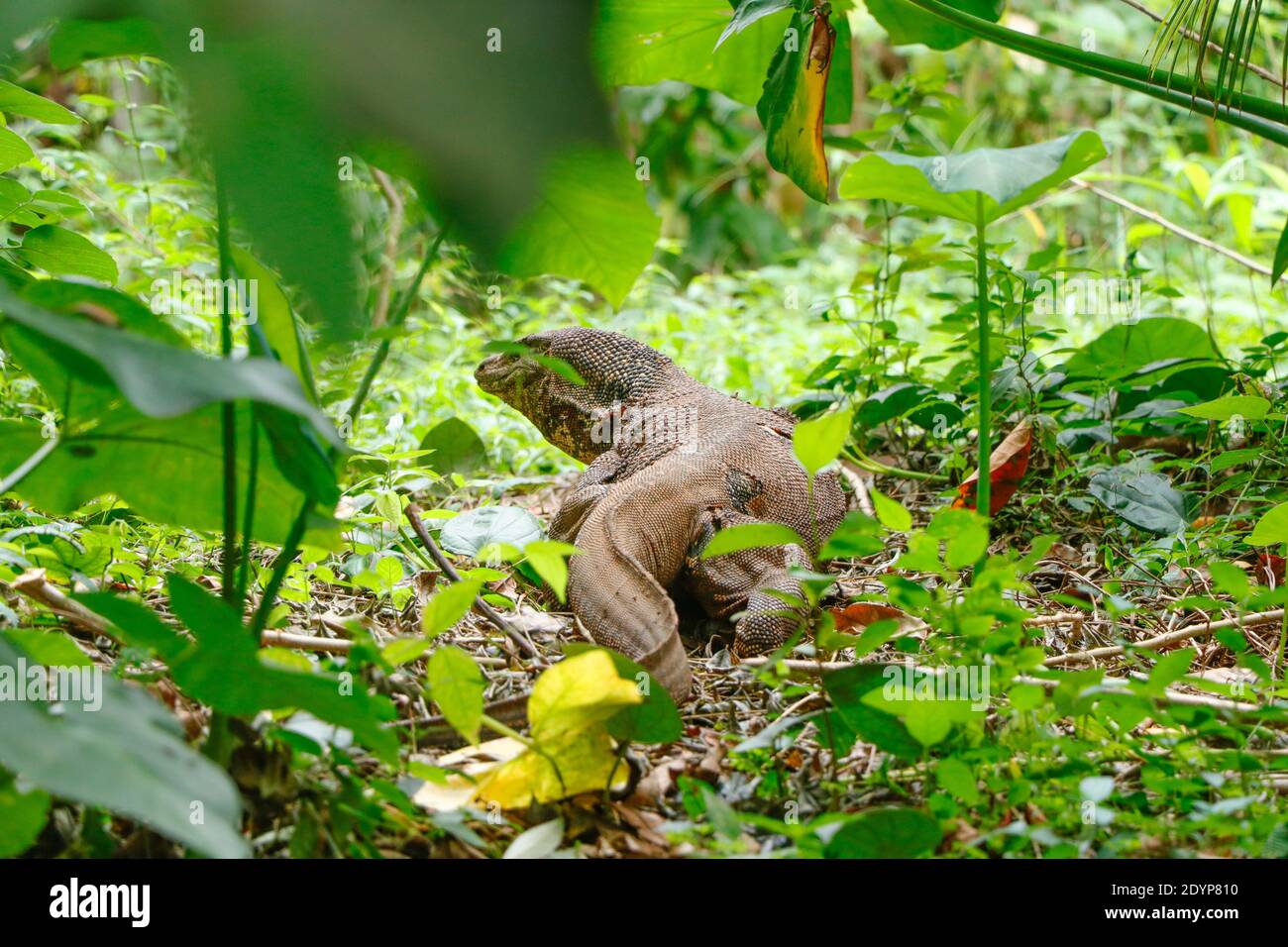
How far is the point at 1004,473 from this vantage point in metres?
2.81

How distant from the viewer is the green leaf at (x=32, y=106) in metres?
2.26

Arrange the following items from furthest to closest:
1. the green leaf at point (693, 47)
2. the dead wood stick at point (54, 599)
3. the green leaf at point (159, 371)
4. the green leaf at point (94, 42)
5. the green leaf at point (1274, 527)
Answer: the green leaf at point (693, 47), the green leaf at point (1274, 527), the dead wood stick at point (54, 599), the green leaf at point (94, 42), the green leaf at point (159, 371)

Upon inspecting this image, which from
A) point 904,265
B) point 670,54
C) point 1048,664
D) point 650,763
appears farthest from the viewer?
point 904,265

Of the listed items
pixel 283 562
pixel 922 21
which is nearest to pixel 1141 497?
pixel 922 21

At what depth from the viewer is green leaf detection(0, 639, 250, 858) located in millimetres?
854

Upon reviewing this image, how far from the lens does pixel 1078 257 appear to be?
783cm

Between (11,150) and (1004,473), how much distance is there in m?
2.59

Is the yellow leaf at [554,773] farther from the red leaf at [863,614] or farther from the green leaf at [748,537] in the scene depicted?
the red leaf at [863,614]

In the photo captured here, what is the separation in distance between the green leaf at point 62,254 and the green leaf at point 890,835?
219cm

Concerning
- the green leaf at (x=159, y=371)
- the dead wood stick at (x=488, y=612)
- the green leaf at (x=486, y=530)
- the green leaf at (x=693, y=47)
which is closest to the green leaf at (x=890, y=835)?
the green leaf at (x=159, y=371)

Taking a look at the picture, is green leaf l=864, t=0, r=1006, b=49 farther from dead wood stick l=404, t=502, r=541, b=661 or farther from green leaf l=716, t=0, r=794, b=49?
dead wood stick l=404, t=502, r=541, b=661
